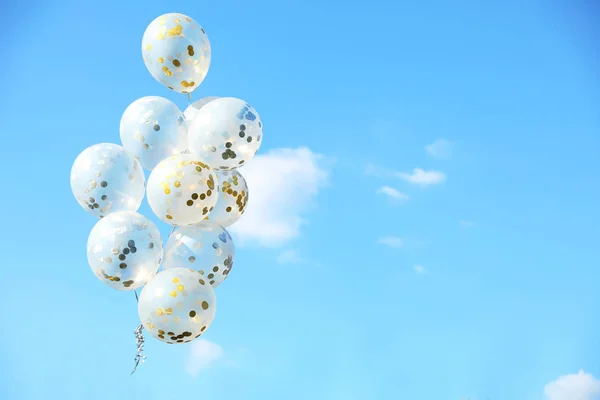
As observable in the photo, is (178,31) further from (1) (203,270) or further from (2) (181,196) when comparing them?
(1) (203,270)

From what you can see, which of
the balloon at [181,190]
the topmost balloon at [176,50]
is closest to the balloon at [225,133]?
the balloon at [181,190]

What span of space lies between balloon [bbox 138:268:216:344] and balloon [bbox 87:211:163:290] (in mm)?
175

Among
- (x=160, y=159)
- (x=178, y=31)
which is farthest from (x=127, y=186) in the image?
(x=178, y=31)

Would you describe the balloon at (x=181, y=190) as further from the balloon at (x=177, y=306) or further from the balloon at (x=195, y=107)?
the balloon at (x=195, y=107)

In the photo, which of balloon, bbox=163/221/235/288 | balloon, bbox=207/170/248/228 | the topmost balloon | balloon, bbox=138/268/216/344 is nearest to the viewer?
balloon, bbox=138/268/216/344

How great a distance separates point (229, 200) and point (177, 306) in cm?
126

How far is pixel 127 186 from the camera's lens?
681cm

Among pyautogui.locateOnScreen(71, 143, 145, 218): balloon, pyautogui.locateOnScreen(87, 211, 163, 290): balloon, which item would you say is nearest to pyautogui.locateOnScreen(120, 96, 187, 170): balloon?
pyautogui.locateOnScreen(71, 143, 145, 218): balloon

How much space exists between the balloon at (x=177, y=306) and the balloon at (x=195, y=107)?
65.3 inches

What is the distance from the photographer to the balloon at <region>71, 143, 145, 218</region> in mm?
6719

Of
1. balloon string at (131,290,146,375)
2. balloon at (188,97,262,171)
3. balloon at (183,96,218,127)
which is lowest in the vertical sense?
balloon string at (131,290,146,375)

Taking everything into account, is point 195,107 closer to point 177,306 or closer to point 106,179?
point 106,179

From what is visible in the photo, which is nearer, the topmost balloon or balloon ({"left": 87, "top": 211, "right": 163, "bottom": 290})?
balloon ({"left": 87, "top": 211, "right": 163, "bottom": 290})

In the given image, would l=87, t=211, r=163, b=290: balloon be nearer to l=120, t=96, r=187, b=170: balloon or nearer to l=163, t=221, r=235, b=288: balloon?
l=163, t=221, r=235, b=288: balloon
